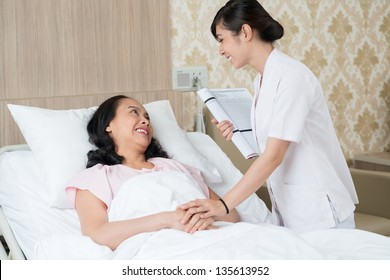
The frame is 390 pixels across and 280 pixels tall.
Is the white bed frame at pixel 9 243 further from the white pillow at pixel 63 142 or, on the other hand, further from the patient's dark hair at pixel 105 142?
the patient's dark hair at pixel 105 142

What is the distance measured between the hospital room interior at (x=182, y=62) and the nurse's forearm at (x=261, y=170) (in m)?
0.72

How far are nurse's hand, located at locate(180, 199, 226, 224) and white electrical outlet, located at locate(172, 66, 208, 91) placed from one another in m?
1.13

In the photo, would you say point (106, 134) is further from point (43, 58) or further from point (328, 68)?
point (328, 68)

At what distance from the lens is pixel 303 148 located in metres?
1.87

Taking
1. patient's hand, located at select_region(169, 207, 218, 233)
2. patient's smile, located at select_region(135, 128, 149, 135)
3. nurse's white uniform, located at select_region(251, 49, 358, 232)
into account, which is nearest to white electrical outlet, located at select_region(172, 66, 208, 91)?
patient's smile, located at select_region(135, 128, 149, 135)

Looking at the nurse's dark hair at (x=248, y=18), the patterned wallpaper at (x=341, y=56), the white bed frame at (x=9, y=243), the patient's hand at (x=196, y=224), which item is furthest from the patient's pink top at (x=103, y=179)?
the patterned wallpaper at (x=341, y=56)

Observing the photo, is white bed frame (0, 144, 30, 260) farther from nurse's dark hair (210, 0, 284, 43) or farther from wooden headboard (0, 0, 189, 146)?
nurse's dark hair (210, 0, 284, 43)

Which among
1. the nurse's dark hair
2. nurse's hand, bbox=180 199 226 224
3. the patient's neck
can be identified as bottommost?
nurse's hand, bbox=180 199 226 224

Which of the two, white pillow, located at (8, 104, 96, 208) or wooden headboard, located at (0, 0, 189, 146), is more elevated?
wooden headboard, located at (0, 0, 189, 146)

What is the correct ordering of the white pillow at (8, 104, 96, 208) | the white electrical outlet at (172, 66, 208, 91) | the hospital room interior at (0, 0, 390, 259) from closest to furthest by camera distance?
the white pillow at (8, 104, 96, 208) → the hospital room interior at (0, 0, 390, 259) → the white electrical outlet at (172, 66, 208, 91)

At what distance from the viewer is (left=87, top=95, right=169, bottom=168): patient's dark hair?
220cm

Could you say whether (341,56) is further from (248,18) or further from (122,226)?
(122,226)

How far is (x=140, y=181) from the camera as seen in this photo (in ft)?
6.47

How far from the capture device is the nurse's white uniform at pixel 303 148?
1.81m
